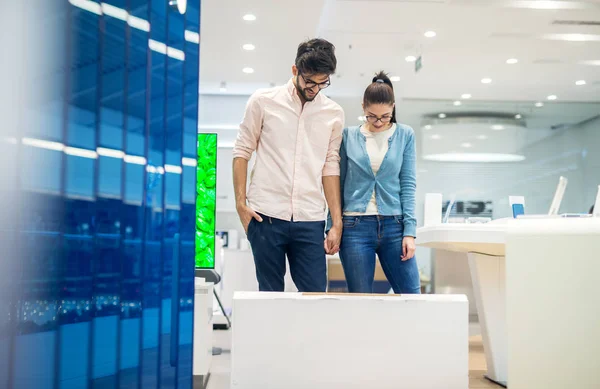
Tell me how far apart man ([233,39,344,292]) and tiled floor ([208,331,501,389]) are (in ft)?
2.77

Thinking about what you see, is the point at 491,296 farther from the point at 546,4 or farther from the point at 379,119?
the point at 546,4

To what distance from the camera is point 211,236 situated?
3.09 metres

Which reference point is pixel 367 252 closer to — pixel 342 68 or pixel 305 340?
pixel 305 340

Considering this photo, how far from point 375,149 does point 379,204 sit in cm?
19

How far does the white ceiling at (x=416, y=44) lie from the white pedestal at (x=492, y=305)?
→ 2752 mm

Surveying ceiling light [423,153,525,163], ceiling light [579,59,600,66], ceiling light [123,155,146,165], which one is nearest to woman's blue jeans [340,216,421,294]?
ceiling light [123,155,146,165]

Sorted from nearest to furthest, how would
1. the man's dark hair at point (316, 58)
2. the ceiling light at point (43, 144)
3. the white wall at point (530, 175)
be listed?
the ceiling light at point (43, 144) < the man's dark hair at point (316, 58) < the white wall at point (530, 175)

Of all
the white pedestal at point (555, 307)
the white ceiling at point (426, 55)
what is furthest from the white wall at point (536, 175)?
the white pedestal at point (555, 307)

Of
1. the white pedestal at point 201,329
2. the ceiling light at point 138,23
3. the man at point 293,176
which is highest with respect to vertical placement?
the ceiling light at point 138,23

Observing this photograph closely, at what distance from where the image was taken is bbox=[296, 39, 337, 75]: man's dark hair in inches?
73.9

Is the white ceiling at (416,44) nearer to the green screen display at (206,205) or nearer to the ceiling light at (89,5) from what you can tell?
the green screen display at (206,205)

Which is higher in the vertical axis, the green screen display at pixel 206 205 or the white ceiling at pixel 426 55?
the white ceiling at pixel 426 55

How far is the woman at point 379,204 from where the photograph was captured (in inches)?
77.8

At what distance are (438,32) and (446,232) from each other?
369 cm
